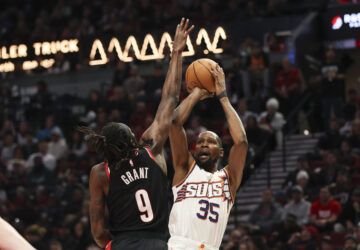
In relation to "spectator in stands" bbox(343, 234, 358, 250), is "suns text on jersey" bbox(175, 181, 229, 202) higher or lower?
higher

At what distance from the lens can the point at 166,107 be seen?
528 cm

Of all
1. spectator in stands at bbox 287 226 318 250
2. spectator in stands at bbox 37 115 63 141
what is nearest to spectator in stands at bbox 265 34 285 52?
spectator in stands at bbox 37 115 63 141

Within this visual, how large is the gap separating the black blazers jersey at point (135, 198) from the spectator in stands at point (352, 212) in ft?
21.8

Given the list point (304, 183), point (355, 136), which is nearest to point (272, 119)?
point (355, 136)

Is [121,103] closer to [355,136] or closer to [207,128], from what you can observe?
[207,128]

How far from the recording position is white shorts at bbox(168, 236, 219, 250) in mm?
5699

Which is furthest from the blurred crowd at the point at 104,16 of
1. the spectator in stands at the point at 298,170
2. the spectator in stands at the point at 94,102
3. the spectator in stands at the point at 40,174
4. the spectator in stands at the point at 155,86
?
the spectator in stands at the point at 298,170

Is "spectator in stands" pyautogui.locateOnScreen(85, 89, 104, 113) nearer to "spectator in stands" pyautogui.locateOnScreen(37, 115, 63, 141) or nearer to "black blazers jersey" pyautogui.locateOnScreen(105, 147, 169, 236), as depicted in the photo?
"spectator in stands" pyautogui.locateOnScreen(37, 115, 63, 141)

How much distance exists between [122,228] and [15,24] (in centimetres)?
1913

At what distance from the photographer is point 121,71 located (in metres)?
17.9

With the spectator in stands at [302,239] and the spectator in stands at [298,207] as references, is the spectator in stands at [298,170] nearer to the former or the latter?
the spectator in stands at [298,207]

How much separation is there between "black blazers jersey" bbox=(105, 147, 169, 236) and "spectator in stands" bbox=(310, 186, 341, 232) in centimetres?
666

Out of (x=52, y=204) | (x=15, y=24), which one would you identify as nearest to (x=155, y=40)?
(x=52, y=204)

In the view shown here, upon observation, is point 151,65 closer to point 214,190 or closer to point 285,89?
point 285,89
